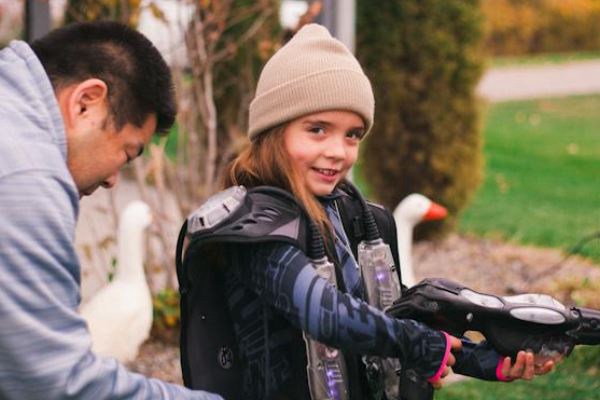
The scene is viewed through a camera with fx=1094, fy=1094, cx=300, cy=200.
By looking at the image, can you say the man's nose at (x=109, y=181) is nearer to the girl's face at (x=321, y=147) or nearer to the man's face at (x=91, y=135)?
the man's face at (x=91, y=135)

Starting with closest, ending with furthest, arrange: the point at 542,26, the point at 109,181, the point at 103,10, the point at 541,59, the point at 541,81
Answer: the point at 109,181
the point at 103,10
the point at 541,81
the point at 541,59
the point at 542,26

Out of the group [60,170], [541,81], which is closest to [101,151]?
[60,170]

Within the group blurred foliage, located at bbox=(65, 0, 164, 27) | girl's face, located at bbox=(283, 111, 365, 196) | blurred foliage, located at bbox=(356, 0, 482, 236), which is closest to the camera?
girl's face, located at bbox=(283, 111, 365, 196)

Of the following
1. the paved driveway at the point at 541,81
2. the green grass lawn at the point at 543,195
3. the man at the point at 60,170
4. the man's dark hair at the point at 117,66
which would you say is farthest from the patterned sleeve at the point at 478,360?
the paved driveway at the point at 541,81

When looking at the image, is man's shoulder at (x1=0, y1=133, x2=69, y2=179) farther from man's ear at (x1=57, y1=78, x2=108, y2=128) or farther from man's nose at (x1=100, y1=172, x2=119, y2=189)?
man's nose at (x1=100, y1=172, x2=119, y2=189)

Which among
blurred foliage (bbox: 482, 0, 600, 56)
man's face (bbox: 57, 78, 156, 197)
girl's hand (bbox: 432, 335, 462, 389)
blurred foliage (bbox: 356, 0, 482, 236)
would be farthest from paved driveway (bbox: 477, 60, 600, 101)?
man's face (bbox: 57, 78, 156, 197)

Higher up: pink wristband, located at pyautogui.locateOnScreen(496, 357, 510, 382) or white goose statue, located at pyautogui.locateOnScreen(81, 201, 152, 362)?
pink wristband, located at pyautogui.locateOnScreen(496, 357, 510, 382)

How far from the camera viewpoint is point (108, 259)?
7297mm

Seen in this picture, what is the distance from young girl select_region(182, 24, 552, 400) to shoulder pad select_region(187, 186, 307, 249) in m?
0.04

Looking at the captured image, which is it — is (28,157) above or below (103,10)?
below

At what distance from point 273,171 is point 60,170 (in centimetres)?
72

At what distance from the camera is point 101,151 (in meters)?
2.07

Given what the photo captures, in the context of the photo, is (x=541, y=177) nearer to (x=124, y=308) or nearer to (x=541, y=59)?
(x=124, y=308)

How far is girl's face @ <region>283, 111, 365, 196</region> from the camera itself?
8.22 feet
